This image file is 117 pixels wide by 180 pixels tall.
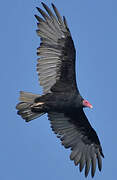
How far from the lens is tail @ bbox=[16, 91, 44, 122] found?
14.5 meters

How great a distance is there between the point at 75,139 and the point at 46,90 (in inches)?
62.2

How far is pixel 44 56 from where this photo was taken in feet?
47.3

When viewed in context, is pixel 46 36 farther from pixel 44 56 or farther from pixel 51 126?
pixel 51 126

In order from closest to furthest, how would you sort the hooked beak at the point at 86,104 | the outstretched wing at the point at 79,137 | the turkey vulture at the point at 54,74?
the turkey vulture at the point at 54,74, the hooked beak at the point at 86,104, the outstretched wing at the point at 79,137

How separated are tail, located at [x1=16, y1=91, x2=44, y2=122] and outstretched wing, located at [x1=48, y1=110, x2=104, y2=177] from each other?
439mm

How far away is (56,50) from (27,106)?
4.84 feet

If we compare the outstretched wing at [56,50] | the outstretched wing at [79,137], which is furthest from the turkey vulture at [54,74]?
the outstretched wing at [79,137]

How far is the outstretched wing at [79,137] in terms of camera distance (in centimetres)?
1494

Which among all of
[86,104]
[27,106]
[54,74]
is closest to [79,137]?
[86,104]

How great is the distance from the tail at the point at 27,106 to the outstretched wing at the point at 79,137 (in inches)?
17.3

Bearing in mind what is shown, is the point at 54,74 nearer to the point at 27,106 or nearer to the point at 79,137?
the point at 27,106

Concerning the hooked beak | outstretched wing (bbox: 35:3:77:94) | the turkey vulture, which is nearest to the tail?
the turkey vulture

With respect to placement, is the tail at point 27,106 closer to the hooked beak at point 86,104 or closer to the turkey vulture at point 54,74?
the turkey vulture at point 54,74

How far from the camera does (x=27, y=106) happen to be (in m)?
14.5
